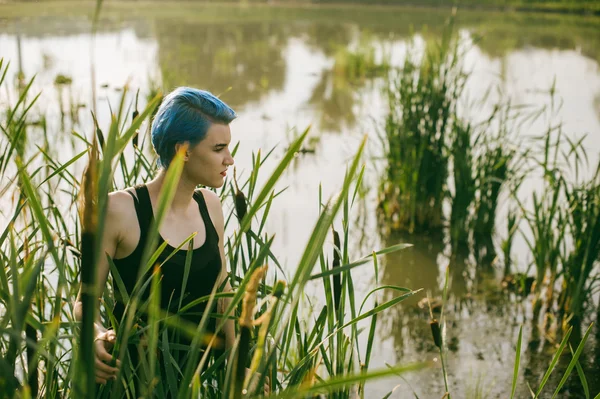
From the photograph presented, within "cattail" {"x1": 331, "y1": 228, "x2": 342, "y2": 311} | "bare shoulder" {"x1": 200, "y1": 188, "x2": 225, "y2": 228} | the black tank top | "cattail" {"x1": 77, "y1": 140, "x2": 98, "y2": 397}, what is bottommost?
the black tank top

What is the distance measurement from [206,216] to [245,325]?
3.41 feet

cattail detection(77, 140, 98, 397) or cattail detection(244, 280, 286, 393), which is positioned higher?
cattail detection(77, 140, 98, 397)

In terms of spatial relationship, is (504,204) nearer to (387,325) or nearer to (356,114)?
(387,325)

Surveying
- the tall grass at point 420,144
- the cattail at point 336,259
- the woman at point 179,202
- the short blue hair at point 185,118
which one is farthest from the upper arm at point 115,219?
the tall grass at point 420,144

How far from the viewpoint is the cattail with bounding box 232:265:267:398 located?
1.85 ft

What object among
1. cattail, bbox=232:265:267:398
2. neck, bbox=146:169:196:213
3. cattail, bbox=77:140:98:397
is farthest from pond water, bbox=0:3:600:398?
neck, bbox=146:169:196:213

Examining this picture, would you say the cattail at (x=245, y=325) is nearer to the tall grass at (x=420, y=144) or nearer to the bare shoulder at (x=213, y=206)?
the bare shoulder at (x=213, y=206)

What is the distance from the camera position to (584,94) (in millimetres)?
8148

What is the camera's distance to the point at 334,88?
8953 mm

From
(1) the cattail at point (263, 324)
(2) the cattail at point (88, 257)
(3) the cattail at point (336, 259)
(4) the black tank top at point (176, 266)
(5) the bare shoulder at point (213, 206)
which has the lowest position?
(4) the black tank top at point (176, 266)

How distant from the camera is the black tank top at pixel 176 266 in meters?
1.46

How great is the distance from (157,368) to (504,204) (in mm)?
3969

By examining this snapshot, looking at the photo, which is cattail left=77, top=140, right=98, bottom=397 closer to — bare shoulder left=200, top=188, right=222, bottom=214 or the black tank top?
the black tank top

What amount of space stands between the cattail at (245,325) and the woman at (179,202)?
78cm
